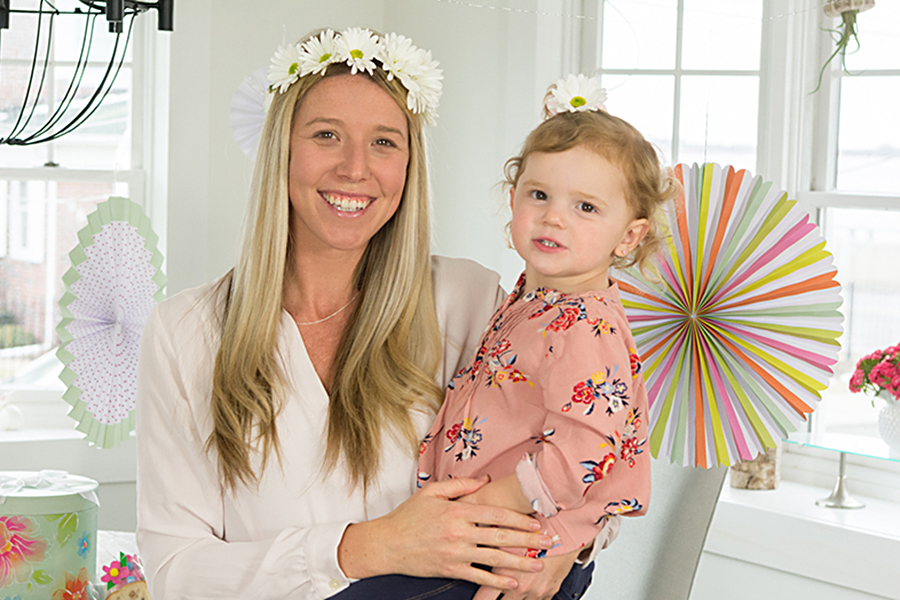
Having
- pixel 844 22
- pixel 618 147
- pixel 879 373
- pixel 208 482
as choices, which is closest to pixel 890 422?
pixel 879 373

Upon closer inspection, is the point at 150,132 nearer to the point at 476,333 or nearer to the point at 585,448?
the point at 476,333

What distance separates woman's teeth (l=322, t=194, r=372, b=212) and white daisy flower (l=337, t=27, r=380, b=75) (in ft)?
0.69

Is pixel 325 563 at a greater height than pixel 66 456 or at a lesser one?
greater

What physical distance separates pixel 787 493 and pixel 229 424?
1.81m

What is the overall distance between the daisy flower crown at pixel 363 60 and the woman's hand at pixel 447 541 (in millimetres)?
641

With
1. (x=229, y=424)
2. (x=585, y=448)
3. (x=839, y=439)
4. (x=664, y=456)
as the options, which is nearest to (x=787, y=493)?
(x=839, y=439)

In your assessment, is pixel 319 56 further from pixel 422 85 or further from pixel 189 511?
pixel 189 511

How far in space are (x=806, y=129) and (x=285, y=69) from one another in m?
1.69

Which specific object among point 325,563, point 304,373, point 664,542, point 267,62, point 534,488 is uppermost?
point 267,62

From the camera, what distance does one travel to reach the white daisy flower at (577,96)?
57.2 inches

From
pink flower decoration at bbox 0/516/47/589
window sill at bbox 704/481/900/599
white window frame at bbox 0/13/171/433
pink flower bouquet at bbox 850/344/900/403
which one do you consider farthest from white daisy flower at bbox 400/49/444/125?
white window frame at bbox 0/13/171/433

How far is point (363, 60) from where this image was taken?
1.47 meters

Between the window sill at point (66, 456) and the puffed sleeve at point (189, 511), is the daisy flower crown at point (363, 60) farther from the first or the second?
the window sill at point (66, 456)

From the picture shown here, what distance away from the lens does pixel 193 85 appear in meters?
2.92
